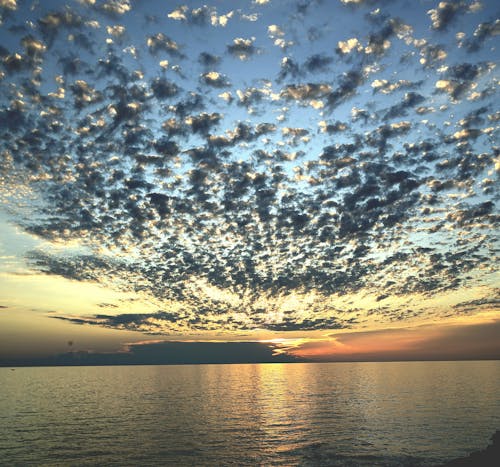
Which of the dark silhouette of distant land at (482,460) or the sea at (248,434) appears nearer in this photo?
the dark silhouette of distant land at (482,460)

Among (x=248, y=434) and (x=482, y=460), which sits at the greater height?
(x=482, y=460)

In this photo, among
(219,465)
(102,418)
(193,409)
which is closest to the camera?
(219,465)

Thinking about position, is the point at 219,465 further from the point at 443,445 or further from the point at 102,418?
the point at 102,418

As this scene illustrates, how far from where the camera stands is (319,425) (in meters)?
53.5

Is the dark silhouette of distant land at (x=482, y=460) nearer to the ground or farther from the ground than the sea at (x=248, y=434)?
farther from the ground

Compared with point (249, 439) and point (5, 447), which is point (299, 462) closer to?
point (249, 439)

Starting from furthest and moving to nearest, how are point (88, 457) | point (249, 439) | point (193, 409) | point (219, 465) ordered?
1. point (193, 409)
2. point (249, 439)
3. point (88, 457)
4. point (219, 465)

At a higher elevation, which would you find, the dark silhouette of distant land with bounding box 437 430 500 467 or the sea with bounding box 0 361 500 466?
the dark silhouette of distant land with bounding box 437 430 500 467

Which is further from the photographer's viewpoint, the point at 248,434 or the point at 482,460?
the point at 248,434

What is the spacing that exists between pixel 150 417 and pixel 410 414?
44.7 metres

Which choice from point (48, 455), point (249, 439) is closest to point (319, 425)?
point (249, 439)

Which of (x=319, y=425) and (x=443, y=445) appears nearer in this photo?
(x=443, y=445)

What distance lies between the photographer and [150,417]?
2437 inches

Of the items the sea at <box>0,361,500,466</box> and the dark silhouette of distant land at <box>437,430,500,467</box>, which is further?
the sea at <box>0,361,500,466</box>
